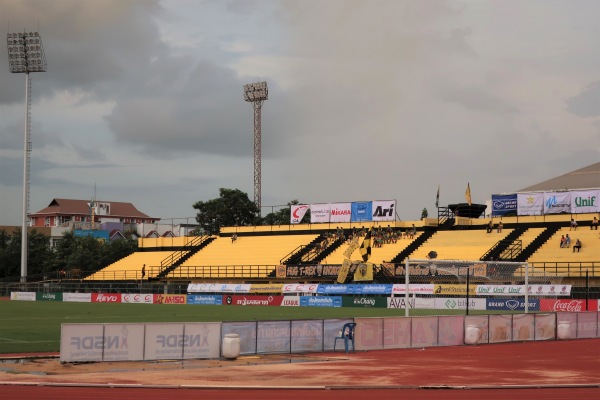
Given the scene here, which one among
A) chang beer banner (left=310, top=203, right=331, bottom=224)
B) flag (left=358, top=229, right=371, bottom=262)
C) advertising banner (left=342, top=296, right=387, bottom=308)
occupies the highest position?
chang beer banner (left=310, top=203, right=331, bottom=224)

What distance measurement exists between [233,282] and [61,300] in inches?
596

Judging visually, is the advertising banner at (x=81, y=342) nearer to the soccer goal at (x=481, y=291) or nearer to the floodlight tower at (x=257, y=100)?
the soccer goal at (x=481, y=291)

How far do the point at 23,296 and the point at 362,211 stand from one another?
33.6 meters

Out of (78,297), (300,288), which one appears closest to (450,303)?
(300,288)

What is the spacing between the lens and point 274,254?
8681cm

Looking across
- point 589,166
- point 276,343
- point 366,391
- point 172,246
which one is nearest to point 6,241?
point 172,246

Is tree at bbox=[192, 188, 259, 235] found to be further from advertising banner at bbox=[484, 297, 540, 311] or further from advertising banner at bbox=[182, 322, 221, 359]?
advertising banner at bbox=[182, 322, 221, 359]

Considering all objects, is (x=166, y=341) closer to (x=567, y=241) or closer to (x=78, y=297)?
(x=567, y=241)

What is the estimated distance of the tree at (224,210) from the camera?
13875 centimetres

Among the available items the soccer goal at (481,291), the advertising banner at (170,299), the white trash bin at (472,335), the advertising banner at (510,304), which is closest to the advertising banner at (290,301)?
the advertising banner at (170,299)

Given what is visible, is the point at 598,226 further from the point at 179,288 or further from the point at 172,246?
the point at 172,246

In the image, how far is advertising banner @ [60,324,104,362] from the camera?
24719 millimetres

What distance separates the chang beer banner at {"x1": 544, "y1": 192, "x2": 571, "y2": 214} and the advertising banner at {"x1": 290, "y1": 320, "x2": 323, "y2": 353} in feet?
173

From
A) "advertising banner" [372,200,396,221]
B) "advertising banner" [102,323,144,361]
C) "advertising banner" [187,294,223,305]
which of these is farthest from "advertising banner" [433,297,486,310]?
"advertising banner" [102,323,144,361]
